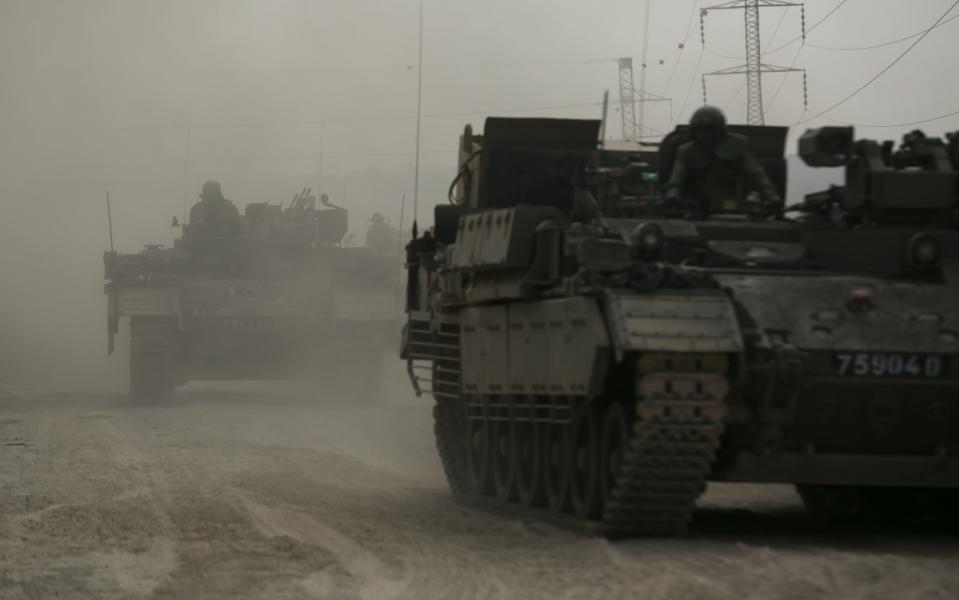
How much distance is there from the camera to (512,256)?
12352 millimetres

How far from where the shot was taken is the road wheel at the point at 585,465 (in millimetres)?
11969

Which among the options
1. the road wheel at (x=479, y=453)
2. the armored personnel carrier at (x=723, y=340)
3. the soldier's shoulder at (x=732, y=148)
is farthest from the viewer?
the road wheel at (x=479, y=453)

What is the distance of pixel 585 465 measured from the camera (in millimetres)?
12281

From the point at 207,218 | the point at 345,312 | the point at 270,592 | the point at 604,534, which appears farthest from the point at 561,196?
the point at 207,218

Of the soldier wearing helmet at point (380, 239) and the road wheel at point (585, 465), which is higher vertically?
the soldier wearing helmet at point (380, 239)

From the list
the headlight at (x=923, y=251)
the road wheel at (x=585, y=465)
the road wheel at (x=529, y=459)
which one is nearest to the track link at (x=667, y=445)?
the road wheel at (x=585, y=465)

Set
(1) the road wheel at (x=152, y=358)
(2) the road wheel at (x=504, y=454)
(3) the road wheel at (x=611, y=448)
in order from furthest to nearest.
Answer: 1. (1) the road wheel at (x=152, y=358)
2. (2) the road wheel at (x=504, y=454)
3. (3) the road wheel at (x=611, y=448)

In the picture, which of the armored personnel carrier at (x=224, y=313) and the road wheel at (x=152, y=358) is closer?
the road wheel at (x=152, y=358)

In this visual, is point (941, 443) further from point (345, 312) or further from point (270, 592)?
point (345, 312)

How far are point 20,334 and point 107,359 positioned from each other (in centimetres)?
1053

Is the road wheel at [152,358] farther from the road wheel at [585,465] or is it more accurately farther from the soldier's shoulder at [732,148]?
the road wheel at [585,465]

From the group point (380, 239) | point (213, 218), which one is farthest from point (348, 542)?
point (380, 239)

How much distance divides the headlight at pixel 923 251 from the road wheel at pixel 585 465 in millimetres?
2266

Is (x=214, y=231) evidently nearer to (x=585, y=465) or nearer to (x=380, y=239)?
(x=380, y=239)
